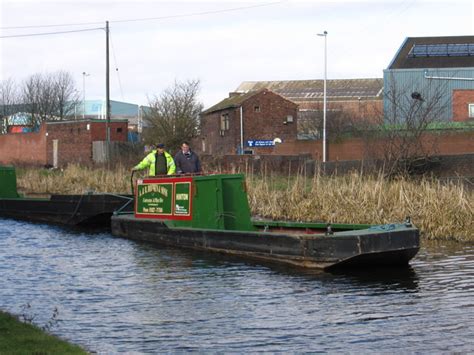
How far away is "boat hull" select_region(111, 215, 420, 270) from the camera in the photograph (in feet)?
46.0

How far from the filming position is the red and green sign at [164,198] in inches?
714

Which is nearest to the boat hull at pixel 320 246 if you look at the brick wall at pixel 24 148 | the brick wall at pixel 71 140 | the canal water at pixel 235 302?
the canal water at pixel 235 302

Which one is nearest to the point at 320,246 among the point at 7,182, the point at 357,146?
the point at 7,182

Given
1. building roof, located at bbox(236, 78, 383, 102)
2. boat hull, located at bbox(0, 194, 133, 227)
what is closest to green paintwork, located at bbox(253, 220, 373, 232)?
boat hull, located at bbox(0, 194, 133, 227)

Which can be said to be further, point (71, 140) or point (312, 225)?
point (71, 140)

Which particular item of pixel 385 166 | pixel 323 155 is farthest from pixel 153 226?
pixel 323 155

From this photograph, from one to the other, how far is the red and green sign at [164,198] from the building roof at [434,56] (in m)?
38.5

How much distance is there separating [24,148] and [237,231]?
44.5 m

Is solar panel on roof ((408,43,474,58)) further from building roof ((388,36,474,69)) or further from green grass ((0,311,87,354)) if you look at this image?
green grass ((0,311,87,354))

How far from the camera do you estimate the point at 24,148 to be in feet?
192

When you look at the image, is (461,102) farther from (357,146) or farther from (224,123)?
(224,123)

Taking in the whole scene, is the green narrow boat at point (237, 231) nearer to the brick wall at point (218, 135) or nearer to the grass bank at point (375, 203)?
the grass bank at point (375, 203)

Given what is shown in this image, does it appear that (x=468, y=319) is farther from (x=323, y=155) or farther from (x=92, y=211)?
(x=323, y=155)

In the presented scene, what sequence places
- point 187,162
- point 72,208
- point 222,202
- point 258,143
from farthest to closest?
point 258,143, point 72,208, point 187,162, point 222,202
